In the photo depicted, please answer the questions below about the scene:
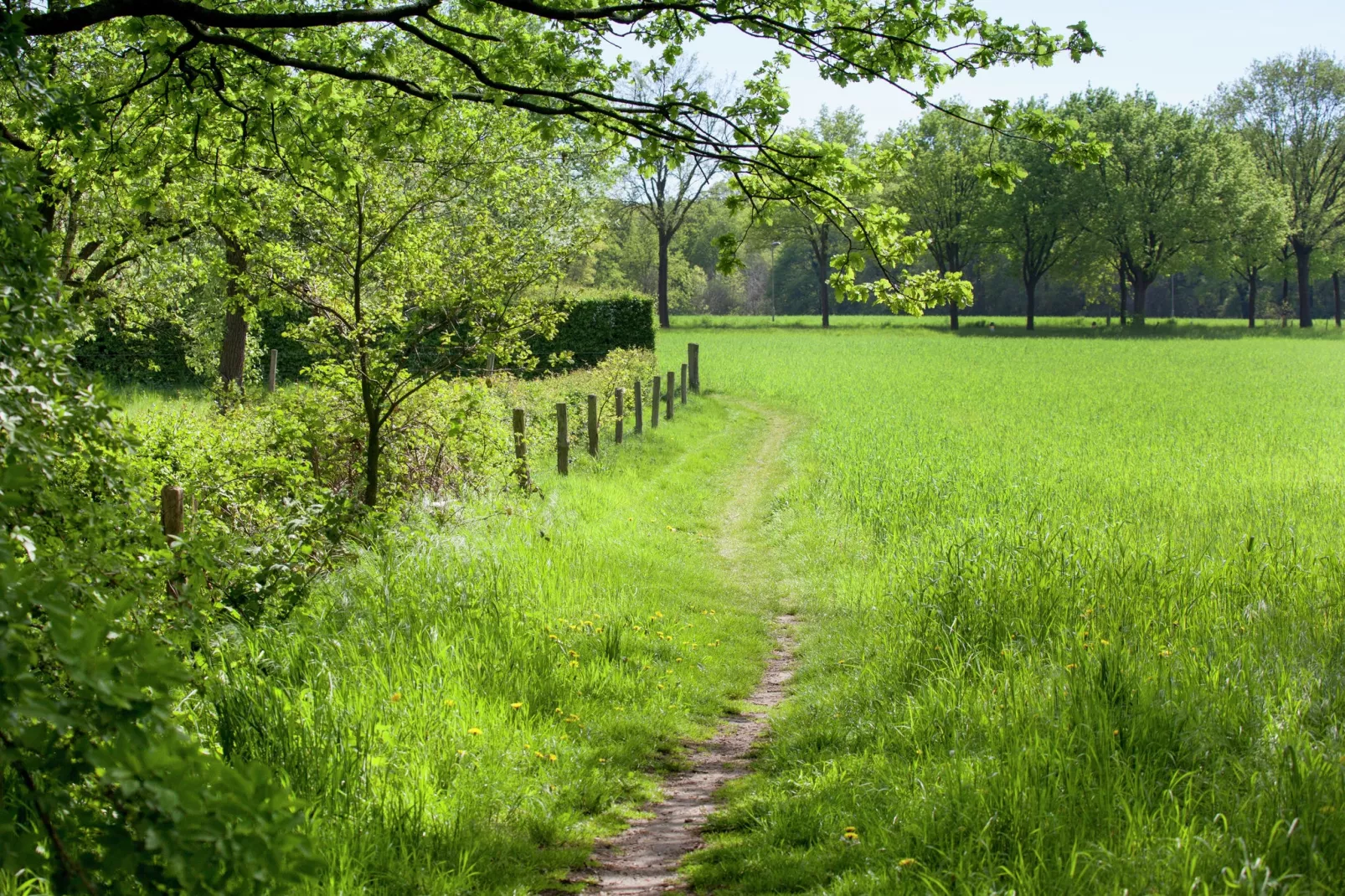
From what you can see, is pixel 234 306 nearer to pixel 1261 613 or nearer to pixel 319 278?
pixel 319 278

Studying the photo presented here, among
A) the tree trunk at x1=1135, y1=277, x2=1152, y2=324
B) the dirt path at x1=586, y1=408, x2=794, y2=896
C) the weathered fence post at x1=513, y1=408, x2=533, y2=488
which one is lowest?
the dirt path at x1=586, y1=408, x2=794, y2=896

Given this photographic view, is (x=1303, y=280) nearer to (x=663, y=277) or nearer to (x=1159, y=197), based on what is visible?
(x=1159, y=197)

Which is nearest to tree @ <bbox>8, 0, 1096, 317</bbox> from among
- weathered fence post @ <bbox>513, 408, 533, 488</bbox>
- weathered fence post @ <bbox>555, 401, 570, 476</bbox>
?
weathered fence post @ <bbox>513, 408, 533, 488</bbox>

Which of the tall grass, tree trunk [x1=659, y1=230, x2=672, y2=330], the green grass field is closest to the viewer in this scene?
the tall grass

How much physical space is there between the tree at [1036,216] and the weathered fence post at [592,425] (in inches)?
2249

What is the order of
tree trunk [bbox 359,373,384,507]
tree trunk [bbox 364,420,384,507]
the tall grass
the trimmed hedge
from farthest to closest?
1. the trimmed hedge
2. tree trunk [bbox 364,420,384,507]
3. tree trunk [bbox 359,373,384,507]
4. the tall grass

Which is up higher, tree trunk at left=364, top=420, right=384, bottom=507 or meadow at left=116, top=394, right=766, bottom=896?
tree trunk at left=364, top=420, right=384, bottom=507

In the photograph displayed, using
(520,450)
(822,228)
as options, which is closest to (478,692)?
(520,450)

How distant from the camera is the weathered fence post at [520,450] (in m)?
11.4

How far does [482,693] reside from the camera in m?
5.89

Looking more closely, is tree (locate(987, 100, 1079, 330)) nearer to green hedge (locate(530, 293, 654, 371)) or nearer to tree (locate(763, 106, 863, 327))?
tree (locate(763, 106, 863, 327))

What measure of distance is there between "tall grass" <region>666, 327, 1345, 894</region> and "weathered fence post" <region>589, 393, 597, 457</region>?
3323 millimetres

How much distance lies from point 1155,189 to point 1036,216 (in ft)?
24.7

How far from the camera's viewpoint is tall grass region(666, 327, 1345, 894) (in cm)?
380
